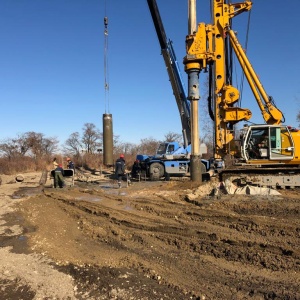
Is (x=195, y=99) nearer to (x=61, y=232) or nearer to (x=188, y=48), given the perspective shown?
(x=188, y=48)

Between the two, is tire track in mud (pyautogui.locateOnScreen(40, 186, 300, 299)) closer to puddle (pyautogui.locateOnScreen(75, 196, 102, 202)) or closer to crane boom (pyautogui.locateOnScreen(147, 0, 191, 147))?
puddle (pyautogui.locateOnScreen(75, 196, 102, 202))

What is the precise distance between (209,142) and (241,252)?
125ft

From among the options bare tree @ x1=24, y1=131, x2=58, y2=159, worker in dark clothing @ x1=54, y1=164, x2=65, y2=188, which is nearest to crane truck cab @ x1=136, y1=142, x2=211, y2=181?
worker in dark clothing @ x1=54, y1=164, x2=65, y2=188

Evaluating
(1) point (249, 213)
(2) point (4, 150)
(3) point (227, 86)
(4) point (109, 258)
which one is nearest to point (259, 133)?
(3) point (227, 86)

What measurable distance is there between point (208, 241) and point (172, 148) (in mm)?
16516

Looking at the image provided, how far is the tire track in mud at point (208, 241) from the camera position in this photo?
4.75 meters

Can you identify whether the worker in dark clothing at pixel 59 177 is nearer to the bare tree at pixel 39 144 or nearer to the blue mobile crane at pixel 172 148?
the blue mobile crane at pixel 172 148

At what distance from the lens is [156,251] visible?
6.31m

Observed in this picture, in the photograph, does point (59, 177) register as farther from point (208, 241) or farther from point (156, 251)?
point (208, 241)

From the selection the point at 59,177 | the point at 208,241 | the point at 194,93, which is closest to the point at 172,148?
the point at 194,93

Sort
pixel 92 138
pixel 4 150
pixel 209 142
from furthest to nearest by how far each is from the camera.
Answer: pixel 92 138
pixel 4 150
pixel 209 142

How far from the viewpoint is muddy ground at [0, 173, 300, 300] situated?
4629 millimetres

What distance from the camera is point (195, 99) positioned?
16422 millimetres

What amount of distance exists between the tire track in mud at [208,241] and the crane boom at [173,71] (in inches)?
422
